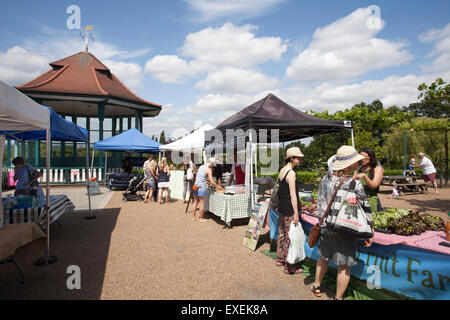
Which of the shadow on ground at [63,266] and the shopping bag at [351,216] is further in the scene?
the shadow on ground at [63,266]

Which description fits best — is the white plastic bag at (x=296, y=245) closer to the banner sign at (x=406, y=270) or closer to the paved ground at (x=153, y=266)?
the paved ground at (x=153, y=266)

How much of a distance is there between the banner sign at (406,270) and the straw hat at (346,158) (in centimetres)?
94

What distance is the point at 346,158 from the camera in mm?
2766

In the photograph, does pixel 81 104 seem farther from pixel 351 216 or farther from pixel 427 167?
pixel 427 167

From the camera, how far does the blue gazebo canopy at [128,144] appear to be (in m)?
12.7

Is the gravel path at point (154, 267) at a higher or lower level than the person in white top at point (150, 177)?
lower

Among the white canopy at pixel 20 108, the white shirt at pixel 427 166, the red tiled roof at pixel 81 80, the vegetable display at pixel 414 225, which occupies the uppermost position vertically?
the red tiled roof at pixel 81 80

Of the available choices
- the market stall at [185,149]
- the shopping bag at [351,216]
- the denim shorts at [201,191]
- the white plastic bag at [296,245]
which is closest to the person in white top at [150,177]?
the market stall at [185,149]

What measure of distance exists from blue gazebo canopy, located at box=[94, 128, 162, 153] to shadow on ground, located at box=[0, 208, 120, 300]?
665 cm

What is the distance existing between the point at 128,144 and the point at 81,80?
272 inches

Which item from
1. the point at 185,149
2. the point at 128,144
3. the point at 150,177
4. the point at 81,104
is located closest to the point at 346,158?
the point at 150,177

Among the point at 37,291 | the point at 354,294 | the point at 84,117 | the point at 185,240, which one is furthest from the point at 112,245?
the point at 84,117
